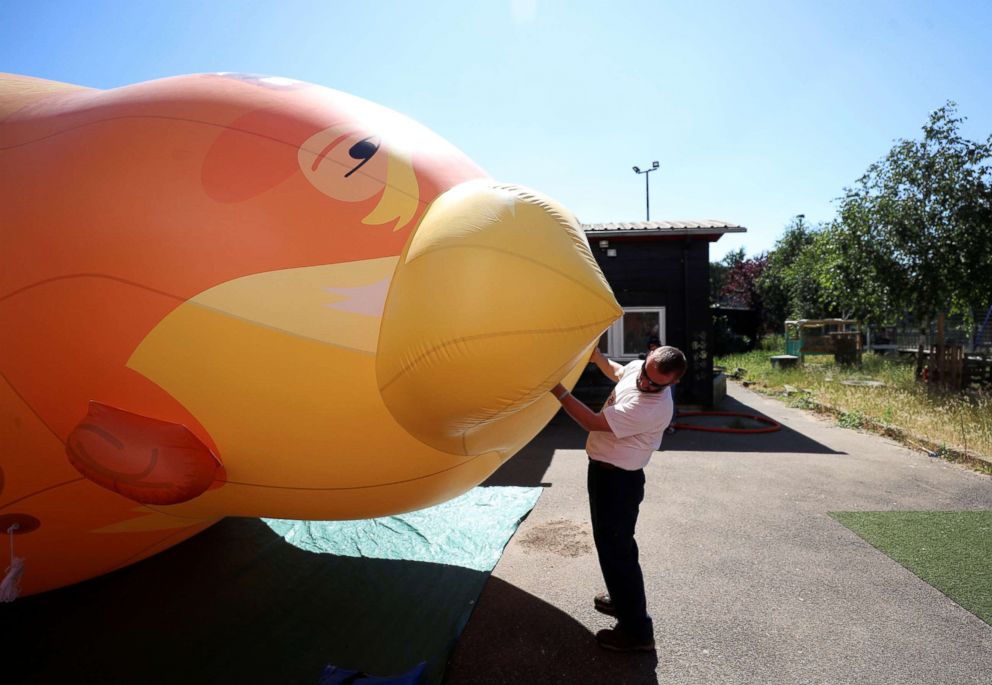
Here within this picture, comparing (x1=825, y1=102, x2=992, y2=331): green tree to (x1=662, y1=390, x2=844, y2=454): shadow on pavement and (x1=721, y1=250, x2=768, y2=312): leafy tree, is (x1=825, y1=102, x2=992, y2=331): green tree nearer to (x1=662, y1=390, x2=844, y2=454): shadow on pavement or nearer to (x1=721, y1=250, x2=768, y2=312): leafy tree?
(x1=662, y1=390, x2=844, y2=454): shadow on pavement

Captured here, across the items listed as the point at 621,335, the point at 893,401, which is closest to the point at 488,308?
the point at 621,335

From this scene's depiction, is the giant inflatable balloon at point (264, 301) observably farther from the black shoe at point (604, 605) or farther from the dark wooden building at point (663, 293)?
the dark wooden building at point (663, 293)

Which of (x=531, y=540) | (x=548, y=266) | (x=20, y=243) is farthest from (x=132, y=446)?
(x=531, y=540)

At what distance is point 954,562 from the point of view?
12.2 feet

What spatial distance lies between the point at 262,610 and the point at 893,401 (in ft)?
34.0

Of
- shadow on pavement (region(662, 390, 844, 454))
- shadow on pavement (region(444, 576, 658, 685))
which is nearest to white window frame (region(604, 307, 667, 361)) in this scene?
shadow on pavement (region(662, 390, 844, 454))

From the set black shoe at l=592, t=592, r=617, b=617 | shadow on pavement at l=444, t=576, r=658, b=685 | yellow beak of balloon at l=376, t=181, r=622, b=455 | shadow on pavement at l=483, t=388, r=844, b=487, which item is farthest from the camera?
shadow on pavement at l=483, t=388, r=844, b=487

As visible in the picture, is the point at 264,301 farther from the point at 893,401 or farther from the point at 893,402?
the point at 893,401

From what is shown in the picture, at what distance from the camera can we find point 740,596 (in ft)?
10.8

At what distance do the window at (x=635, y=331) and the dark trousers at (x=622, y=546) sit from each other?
7.70 m

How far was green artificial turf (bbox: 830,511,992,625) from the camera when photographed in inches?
132

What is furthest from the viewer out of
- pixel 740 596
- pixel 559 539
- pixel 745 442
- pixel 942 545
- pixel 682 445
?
pixel 745 442

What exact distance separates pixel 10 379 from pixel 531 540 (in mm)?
3218

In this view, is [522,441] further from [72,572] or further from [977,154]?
[977,154]
